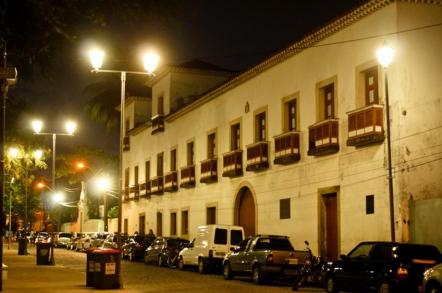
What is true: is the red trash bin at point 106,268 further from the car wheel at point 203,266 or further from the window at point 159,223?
the window at point 159,223

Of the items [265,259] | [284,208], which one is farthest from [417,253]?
[284,208]

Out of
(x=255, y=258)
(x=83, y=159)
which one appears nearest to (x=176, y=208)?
(x=255, y=258)

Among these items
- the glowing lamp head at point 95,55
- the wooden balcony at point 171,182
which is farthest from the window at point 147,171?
the glowing lamp head at point 95,55

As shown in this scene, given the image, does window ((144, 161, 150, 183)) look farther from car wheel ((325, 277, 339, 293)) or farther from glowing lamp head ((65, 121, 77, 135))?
car wheel ((325, 277, 339, 293))

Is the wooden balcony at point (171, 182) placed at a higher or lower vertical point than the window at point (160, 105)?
lower

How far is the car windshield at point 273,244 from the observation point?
25.4 meters

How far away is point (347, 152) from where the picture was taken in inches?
1073

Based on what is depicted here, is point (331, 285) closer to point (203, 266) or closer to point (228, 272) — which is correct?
point (228, 272)

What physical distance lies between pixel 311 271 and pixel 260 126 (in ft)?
43.3

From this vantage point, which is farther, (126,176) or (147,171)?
(126,176)

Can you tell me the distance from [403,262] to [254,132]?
1730 cm

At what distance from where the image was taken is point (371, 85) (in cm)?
2656

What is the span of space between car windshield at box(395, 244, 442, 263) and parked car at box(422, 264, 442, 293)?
2008mm

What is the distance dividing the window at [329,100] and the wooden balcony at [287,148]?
1783 millimetres
